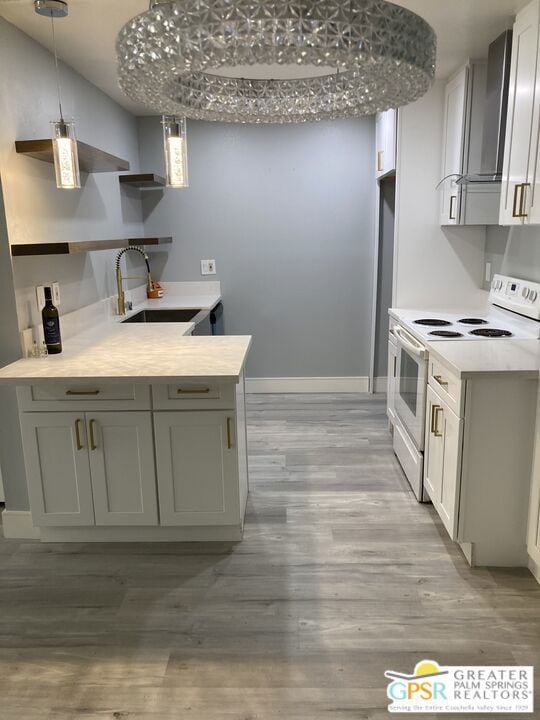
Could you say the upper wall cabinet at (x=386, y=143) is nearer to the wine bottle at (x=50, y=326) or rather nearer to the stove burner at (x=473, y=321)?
the stove burner at (x=473, y=321)

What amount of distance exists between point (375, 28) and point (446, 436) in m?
1.78

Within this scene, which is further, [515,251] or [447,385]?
[515,251]

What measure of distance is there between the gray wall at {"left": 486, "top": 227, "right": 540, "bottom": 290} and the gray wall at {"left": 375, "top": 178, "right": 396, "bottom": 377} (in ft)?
3.64

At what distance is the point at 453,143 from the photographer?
337 centimetres

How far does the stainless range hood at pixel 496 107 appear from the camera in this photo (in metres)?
2.74

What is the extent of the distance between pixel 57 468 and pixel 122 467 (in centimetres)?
29

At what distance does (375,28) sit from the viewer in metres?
1.18

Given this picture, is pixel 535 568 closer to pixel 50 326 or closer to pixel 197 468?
pixel 197 468

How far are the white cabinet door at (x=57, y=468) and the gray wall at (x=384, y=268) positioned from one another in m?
2.97

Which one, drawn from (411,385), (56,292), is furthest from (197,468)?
(411,385)

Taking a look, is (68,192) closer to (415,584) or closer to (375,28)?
(375,28)

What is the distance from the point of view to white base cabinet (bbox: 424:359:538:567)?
230cm

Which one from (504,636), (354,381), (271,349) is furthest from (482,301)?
(504,636)

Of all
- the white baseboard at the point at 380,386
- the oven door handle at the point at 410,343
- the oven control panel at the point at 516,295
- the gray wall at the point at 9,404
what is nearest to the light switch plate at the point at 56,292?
the gray wall at the point at 9,404
